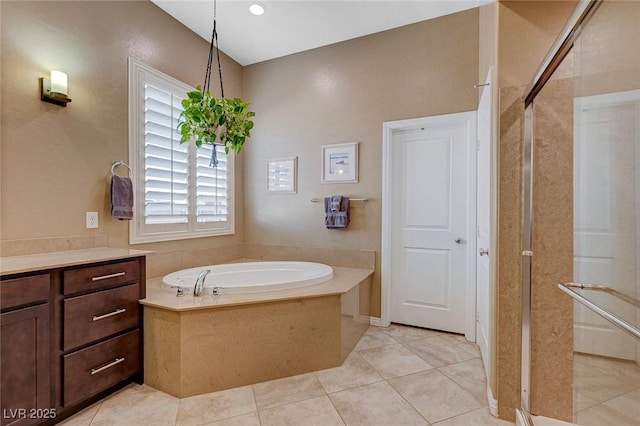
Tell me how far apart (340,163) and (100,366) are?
8.51ft

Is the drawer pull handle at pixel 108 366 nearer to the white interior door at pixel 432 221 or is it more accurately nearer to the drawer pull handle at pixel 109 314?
the drawer pull handle at pixel 109 314

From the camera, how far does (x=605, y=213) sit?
114 cm

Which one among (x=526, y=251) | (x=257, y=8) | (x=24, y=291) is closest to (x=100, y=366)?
(x=24, y=291)

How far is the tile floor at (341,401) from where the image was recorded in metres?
1.69

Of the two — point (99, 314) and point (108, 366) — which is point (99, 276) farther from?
point (108, 366)

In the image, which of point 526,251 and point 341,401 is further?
point 341,401

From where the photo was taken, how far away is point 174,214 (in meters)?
2.88

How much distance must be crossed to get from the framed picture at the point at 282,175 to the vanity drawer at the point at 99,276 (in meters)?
1.88

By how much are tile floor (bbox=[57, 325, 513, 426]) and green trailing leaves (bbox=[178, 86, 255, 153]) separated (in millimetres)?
1716

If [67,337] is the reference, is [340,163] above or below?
above

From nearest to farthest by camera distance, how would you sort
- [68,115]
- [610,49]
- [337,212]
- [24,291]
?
[610,49] < [24,291] < [68,115] < [337,212]

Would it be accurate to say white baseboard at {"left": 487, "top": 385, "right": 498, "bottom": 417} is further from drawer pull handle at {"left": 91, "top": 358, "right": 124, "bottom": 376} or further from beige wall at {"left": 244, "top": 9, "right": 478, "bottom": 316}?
drawer pull handle at {"left": 91, "top": 358, "right": 124, "bottom": 376}

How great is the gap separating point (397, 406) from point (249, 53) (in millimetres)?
3724

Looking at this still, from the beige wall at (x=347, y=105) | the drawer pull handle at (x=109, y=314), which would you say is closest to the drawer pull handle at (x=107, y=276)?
the drawer pull handle at (x=109, y=314)
